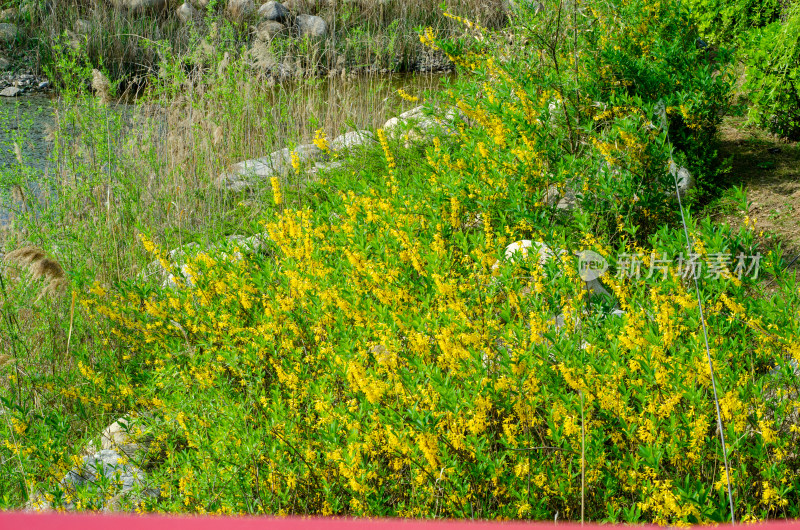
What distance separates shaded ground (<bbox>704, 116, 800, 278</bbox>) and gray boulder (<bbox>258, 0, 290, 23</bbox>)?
875cm

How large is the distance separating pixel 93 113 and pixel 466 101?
2.69 metres

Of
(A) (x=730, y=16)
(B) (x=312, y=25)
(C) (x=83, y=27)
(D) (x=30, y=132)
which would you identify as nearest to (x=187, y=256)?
(A) (x=730, y=16)

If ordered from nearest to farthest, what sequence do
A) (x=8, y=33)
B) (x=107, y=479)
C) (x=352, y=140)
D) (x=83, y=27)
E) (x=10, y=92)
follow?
(x=107, y=479)
(x=352, y=140)
(x=10, y=92)
(x=83, y=27)
(x=8, y=33)

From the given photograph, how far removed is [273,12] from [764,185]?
9.69 m

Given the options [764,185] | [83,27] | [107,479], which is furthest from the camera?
[83,27]

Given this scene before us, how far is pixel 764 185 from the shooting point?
14.6 feet

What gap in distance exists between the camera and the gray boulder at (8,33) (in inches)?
450

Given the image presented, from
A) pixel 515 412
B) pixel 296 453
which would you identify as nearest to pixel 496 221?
pixel 515 412

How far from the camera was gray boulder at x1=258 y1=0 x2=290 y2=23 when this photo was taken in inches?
471

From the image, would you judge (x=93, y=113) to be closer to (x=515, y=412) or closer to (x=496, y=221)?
(x=496, y=221)

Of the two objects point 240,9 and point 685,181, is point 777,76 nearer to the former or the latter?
point 685,181

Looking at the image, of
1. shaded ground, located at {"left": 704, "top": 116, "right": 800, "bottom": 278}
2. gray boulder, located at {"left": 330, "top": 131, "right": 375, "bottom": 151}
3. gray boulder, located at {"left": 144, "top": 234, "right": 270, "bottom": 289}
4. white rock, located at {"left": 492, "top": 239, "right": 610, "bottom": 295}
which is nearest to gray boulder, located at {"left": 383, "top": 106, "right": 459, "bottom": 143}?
gray boulder, located at {"left": 330, "top": 131, "right": 375, "bottom": 151}

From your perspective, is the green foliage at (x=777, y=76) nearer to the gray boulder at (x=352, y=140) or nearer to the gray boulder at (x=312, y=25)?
the gray boulder at (x=352, y=140)

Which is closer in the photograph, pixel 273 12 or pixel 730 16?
pixel 730 16
